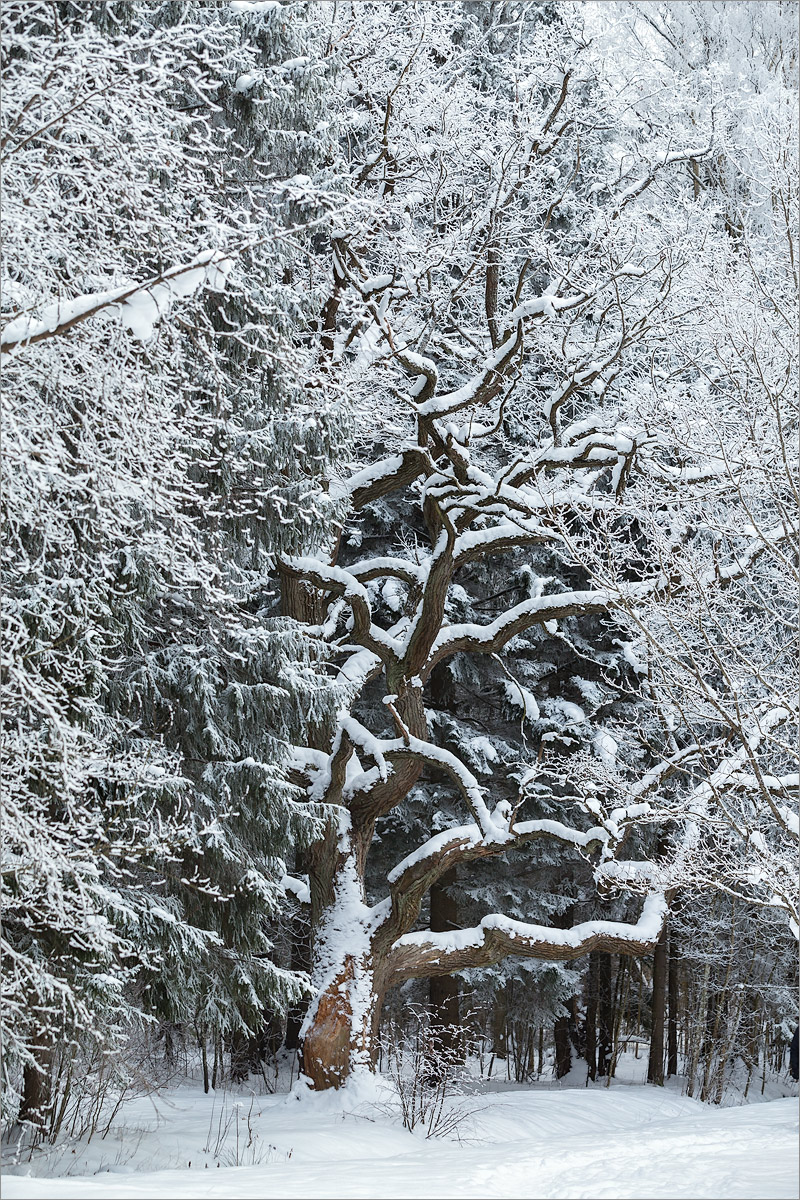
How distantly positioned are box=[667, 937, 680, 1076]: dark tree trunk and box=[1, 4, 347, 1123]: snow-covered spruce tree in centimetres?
1326

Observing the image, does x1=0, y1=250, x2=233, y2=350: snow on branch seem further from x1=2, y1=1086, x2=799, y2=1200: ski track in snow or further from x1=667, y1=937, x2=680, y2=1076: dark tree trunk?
x1=667, y1=937, x2=680, y2=1076: dark tree trunk

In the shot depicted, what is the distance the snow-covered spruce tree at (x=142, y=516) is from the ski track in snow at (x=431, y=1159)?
90 centimetres

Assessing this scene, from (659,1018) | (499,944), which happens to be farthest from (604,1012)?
(499,944)

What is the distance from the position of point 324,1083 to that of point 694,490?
6321 millimetres

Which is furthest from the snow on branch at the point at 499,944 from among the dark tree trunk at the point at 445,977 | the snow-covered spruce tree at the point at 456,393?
the dark tree trunk at the point at 445,977

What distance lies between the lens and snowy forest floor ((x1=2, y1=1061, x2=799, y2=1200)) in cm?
592

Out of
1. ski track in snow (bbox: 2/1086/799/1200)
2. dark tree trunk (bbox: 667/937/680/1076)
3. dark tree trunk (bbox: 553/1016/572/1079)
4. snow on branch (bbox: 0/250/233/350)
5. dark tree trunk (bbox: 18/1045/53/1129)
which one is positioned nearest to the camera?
snow on branch (bbox: 0/250/233/350)

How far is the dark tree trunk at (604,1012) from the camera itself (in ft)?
60.6

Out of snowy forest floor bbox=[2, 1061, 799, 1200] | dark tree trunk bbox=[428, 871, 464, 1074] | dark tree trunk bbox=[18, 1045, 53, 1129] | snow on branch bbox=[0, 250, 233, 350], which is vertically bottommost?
snowy forest floor bbox=[2, 1061, 799, 1200]

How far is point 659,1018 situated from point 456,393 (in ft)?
39.1

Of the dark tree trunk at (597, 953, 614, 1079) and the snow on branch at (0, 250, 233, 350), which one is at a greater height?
the snow on branch at (0, 250, 233, 350)

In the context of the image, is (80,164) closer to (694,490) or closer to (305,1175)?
(694,490)

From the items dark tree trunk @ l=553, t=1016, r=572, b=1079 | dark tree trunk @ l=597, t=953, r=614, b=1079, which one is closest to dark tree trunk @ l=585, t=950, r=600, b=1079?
dark tree trunk @ l=597, t=953, r=614, b=1079

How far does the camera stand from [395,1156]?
8.11 metres
